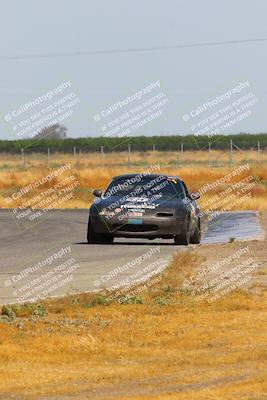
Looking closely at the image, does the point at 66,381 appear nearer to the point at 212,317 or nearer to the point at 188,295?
the point at 212,317

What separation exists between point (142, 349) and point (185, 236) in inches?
558

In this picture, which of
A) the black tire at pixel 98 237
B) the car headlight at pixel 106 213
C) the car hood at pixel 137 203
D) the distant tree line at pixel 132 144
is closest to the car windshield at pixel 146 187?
the car hood at pixel 137 203

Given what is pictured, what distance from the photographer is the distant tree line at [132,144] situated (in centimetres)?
11281

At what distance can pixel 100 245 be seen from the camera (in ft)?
86.1

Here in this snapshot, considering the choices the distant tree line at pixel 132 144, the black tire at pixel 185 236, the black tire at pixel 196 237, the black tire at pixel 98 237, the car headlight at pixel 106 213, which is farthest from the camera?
the distant tree line at pixel 132 144

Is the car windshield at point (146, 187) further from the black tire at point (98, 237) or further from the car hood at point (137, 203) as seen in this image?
the black tire at point (98, 237)

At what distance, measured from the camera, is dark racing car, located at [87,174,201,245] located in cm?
2578

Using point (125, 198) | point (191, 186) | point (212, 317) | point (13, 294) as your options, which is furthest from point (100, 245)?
point (191, 186)

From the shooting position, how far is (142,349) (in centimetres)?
1211

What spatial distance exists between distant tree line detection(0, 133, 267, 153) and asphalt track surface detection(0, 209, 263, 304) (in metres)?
75.1

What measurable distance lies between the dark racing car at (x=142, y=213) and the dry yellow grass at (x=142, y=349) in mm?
9118

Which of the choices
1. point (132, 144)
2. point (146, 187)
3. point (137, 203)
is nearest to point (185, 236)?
point (137, 203)

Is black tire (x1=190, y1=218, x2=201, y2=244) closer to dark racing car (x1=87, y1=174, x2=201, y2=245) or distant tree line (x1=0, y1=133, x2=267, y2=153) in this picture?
dark racing car (x1=87, y1=174, x2=201, y2=245)

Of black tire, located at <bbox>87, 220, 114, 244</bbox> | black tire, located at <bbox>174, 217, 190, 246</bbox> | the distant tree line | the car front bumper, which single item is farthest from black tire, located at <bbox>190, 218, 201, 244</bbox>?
the distant tree line
